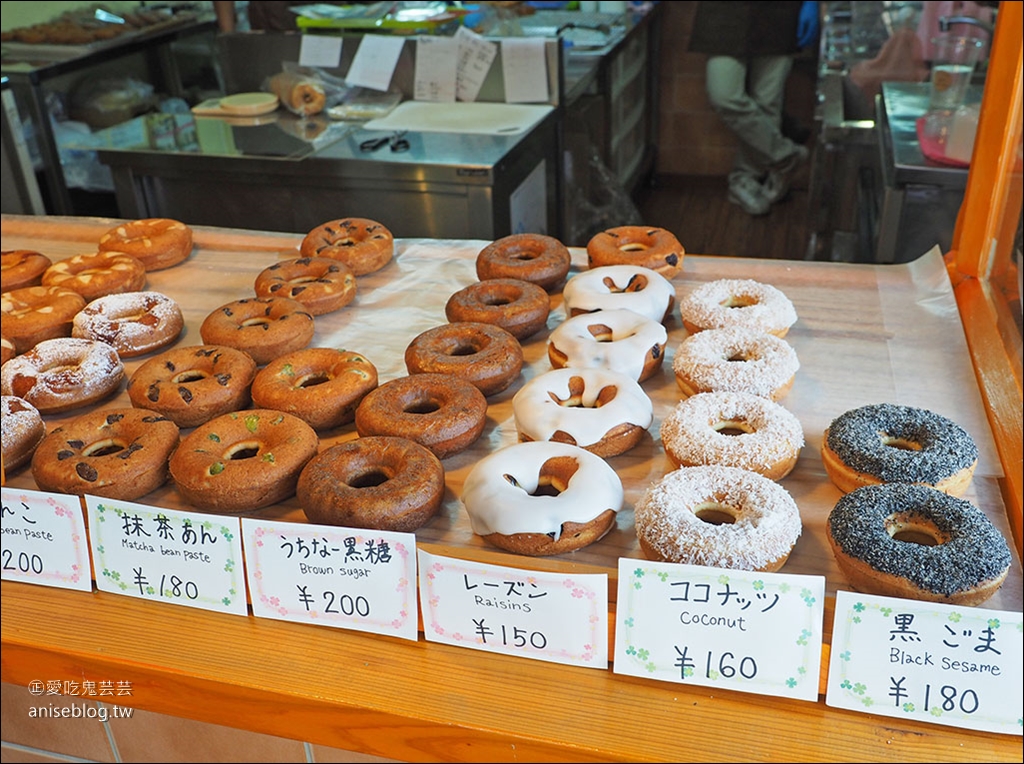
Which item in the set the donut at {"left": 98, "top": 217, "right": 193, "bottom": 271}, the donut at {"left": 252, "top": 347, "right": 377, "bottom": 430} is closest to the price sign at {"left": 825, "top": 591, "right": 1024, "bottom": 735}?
the donut at {"left": 252, "top": 347, "right": 377, "bottom": 430}

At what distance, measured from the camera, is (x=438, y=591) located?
1.05 meters

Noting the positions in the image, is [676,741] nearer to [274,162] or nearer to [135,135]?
[274,162]

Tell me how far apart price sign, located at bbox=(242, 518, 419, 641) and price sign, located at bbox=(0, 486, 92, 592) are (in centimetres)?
24

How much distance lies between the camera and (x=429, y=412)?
4.88ft

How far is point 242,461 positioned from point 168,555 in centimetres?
20

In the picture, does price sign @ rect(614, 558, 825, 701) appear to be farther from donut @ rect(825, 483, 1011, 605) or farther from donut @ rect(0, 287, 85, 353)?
donut @ rect(0, 287, 85, 353)

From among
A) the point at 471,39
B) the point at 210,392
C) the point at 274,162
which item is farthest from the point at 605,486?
the point at 471,39

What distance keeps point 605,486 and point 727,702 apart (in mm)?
317

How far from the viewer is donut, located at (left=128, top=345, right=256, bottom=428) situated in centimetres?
150

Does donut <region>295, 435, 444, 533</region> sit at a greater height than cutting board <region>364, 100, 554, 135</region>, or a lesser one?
lesser

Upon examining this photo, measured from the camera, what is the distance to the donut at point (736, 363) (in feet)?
4.83

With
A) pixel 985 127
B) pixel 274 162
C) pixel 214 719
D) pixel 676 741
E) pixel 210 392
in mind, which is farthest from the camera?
pixel 274 162

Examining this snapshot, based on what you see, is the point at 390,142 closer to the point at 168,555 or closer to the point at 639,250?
the point at 639,250

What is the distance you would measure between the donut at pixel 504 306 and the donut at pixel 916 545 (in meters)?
0.72
